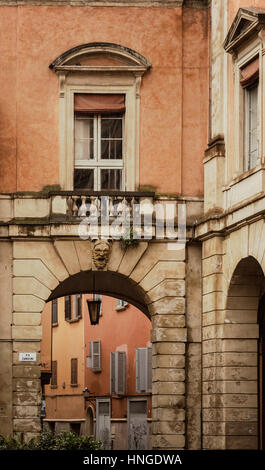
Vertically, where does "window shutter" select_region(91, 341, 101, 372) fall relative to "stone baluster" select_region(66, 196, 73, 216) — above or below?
below

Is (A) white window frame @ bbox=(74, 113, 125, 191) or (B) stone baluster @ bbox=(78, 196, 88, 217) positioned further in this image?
(A) white window frame @ bbox=(74, 113, 125, 191)

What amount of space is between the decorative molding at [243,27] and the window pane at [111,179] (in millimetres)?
3238

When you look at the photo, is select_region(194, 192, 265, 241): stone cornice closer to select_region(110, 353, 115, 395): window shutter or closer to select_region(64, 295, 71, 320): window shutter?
select_region(110, 353, 115, 395): window shutter

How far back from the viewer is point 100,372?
132 ft

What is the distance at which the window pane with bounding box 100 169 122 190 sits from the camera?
2762 centimetres

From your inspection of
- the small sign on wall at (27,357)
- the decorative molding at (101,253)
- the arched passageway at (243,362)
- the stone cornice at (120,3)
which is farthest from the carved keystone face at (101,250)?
the stone cornice at (120,3)

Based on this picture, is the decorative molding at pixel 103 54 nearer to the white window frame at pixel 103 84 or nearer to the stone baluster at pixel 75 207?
the white window frame at pixel 103 84

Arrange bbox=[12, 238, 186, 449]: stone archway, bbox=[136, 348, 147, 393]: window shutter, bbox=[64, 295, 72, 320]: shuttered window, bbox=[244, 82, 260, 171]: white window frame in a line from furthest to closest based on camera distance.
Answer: bbox=[64, 295, 72, 320]: shuttered window → bbox=[136, 348, 147, 393]: window shutter → bbox=[12, 238, 186, 449]: stone archway → bbox=[244, 82, 260, 171]: white window frame

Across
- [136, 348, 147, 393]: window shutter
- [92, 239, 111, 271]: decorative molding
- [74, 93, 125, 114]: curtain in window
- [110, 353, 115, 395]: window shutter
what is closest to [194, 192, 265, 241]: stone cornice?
[92, 239, 111, 271]: decorative molding

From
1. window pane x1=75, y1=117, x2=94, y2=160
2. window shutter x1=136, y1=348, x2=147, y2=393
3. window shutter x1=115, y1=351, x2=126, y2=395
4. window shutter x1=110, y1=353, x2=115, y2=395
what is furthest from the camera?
window shutter x1=110, y1=353, x2=115, y2=395

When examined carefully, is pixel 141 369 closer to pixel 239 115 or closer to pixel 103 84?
pixel 103 84

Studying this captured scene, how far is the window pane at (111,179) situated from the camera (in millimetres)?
27625

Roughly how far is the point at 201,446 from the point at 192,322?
6.95ft

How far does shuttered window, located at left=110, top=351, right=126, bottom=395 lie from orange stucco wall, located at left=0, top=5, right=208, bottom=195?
11181 millimetres
